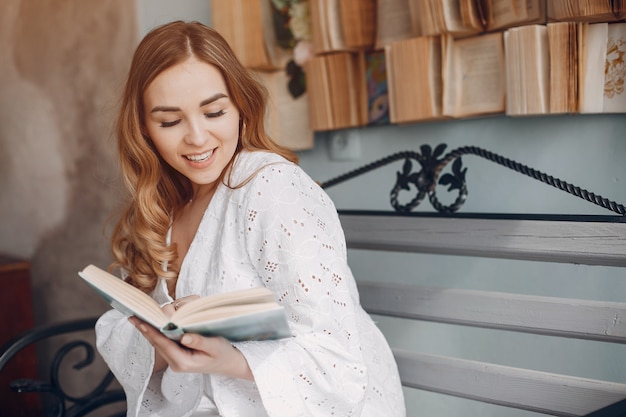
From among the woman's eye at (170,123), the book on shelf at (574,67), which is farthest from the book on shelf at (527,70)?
the woman's eye at (170,123)

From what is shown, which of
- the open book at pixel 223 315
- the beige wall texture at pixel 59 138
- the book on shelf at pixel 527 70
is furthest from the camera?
the beige wall texture at pixel 59 138

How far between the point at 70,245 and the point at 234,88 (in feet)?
6.69

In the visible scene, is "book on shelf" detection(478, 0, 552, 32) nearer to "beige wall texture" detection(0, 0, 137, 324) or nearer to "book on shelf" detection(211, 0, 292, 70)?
"book on shelf" detection(211, 0, 292, 70)

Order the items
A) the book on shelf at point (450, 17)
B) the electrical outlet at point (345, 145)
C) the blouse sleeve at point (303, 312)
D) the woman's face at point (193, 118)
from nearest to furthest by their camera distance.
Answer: the blouse sleeve at point (303, 312) < the woman's face at point (193, 118) < the book on shelf at point (450, 17) < the electrical outlet at point (345, 145)

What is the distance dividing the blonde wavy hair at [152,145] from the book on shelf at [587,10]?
691mm

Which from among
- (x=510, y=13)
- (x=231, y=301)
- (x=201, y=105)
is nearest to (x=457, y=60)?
(x=510, y=13)

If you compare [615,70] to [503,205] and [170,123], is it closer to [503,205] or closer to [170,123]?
[503,205]

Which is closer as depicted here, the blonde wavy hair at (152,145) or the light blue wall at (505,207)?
the blonde wavy hair at (152,145)

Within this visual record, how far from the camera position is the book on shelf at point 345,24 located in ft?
6.63

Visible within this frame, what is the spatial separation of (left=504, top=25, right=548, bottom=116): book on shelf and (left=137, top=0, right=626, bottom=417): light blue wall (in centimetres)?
11

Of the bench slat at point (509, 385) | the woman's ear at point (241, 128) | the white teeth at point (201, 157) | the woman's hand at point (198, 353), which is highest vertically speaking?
the woman's ear at point (241, 128)

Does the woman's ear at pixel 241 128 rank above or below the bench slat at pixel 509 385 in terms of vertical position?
above

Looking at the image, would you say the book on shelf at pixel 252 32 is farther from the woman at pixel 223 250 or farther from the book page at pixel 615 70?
the book page at pixel 615 70

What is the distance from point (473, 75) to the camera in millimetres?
1801
